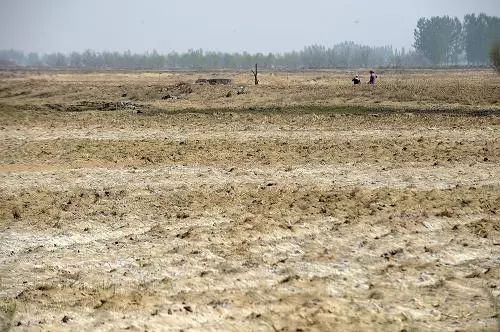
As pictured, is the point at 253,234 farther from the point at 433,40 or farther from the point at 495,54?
the point at 433,40

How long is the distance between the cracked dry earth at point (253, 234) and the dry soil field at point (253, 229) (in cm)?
3

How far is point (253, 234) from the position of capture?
959 cm

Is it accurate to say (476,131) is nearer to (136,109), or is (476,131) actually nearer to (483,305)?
(483,305)

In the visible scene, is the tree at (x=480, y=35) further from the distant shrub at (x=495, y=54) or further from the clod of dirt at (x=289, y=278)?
the clod of dirt at (x=289, y=278)

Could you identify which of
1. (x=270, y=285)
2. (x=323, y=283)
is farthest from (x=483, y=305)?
(x=270, y=285)

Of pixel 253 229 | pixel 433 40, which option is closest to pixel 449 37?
pixel 433 40

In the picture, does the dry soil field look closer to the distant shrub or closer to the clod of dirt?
the clod of dirt

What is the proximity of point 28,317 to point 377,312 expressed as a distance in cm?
388

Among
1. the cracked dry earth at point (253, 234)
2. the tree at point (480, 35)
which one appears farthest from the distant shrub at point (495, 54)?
the tree at point (480, 35)

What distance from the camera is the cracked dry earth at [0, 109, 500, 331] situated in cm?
691

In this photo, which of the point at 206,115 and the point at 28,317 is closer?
the point at 28,317

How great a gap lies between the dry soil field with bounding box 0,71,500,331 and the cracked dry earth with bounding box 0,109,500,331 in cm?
3

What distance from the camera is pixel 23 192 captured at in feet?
41.4

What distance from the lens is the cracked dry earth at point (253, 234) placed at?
691cm
